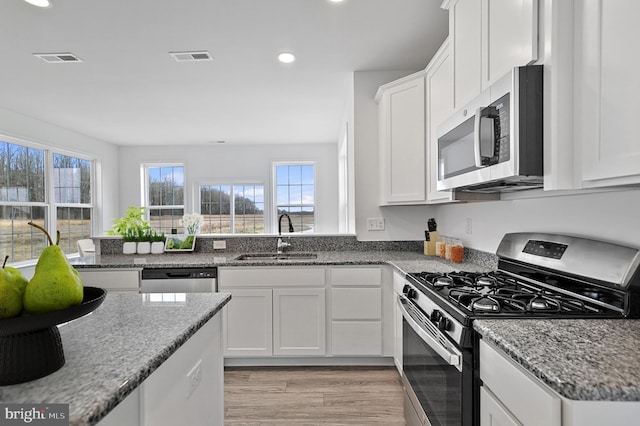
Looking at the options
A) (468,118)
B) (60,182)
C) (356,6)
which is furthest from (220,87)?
(60,182)

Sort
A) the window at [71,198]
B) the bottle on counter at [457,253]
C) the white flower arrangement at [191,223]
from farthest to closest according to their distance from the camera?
the window at [71,198], the white flower arrangement at [191,223], the bottle on counter at [457,253]

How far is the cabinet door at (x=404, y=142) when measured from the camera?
Answer: 2662 millimetres

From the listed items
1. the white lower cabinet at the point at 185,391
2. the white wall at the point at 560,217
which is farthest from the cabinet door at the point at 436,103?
the white lower cabinet at the point at 185,391

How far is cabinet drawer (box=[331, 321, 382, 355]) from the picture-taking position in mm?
2648

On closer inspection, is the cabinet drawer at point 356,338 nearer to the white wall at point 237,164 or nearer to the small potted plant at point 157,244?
the small potted plant at point 157,244

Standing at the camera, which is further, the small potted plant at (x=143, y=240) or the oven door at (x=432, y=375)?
the small potted plant at (x=143, y=240)

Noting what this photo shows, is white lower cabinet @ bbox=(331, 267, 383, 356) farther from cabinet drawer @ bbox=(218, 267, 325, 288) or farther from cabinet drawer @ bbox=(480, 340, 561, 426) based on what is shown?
cabinet drawer @ bbox=(480, 340, 561, 426)

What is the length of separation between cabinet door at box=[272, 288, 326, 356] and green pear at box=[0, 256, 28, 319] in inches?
82.0

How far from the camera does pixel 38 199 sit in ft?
15.9

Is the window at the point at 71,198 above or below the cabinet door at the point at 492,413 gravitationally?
above

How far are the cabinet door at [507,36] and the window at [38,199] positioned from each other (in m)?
5.47

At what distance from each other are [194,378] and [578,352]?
42.2 inches

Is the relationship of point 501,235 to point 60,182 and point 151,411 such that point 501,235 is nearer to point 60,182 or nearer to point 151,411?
point 151,411

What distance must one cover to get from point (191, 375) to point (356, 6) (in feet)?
7.43
